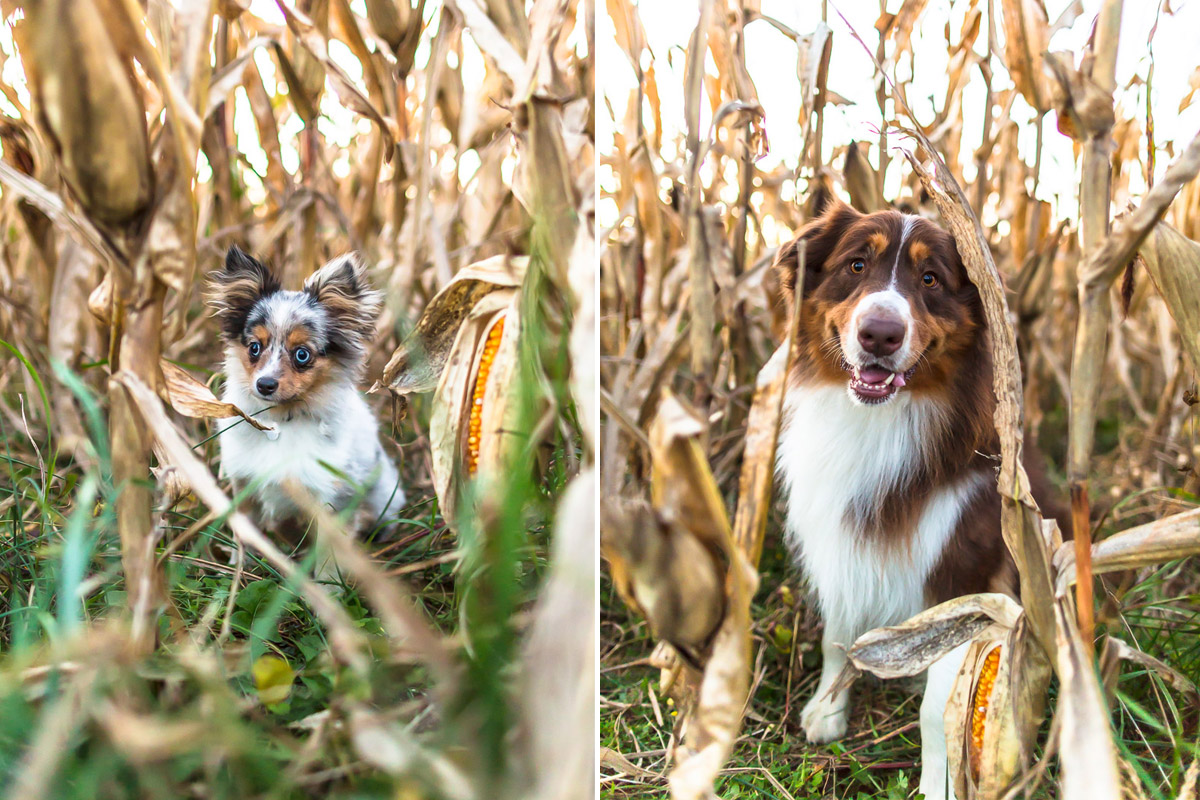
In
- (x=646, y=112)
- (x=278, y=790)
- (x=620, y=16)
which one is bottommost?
(x=278, y=790)

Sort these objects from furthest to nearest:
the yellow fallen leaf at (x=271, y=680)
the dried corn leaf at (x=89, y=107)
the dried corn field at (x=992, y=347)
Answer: the yellow fallen leaf at (x=271, y=680)
the dried corn field at (x=992, y=347)
the dried corn leaf at (x=89, y=107)

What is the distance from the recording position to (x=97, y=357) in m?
2.33

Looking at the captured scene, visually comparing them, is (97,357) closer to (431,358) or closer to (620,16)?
(431,358)

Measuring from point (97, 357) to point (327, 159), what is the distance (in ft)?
3.08

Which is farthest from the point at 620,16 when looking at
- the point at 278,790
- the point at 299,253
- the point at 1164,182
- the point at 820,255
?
the point at 278,790

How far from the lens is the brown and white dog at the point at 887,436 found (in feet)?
5.60

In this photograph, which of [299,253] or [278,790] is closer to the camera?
[278,790]

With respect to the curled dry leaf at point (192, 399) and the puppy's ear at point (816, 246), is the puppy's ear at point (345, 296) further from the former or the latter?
the puppy's ear at point (816, 246)

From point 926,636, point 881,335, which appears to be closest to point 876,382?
point 881,335

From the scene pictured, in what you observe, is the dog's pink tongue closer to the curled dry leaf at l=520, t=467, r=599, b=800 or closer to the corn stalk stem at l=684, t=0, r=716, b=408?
the corn stalk stem at l=684, t=0, r=716, b=408

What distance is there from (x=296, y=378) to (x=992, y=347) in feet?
4.82

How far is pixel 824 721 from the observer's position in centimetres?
183

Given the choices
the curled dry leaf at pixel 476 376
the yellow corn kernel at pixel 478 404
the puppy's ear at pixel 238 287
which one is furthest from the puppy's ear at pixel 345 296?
the yellow corn kernel at pixel 478 404

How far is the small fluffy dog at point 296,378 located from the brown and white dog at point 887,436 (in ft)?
3.50
